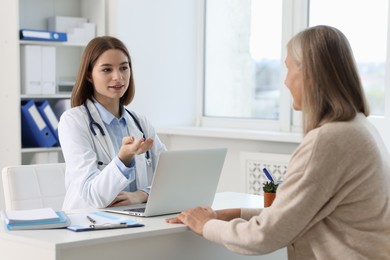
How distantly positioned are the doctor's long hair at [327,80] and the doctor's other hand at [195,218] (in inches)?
16.8

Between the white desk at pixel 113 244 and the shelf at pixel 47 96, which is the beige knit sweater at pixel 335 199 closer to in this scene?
the white desk at pixel 113 244

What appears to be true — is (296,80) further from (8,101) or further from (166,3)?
(166,3)

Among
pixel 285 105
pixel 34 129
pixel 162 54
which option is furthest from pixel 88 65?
pixel 162 54

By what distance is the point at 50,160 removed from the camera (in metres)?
4.17

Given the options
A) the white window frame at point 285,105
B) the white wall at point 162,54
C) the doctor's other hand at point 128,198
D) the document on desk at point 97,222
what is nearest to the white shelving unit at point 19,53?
the white wall at point 162,54

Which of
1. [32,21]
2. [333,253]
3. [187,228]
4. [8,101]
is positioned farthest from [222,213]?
[32,21]

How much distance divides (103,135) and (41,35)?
5.16 feet

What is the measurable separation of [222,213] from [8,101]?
2.20 m

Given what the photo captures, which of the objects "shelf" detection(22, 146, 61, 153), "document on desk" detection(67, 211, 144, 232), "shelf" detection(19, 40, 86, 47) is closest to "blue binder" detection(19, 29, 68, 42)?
"shelf" detection(19, 40, 86, 47)

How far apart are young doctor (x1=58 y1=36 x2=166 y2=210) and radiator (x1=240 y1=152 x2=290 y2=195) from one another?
3.92 ft

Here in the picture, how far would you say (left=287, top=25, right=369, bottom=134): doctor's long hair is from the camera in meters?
1.77

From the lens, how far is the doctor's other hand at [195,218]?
2025mm

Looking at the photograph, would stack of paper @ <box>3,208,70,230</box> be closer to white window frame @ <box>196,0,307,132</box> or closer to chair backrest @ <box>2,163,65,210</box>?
chair backrest @ <box>2,163,65,210</box>

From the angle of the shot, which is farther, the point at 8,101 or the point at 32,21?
the point at 32,21
